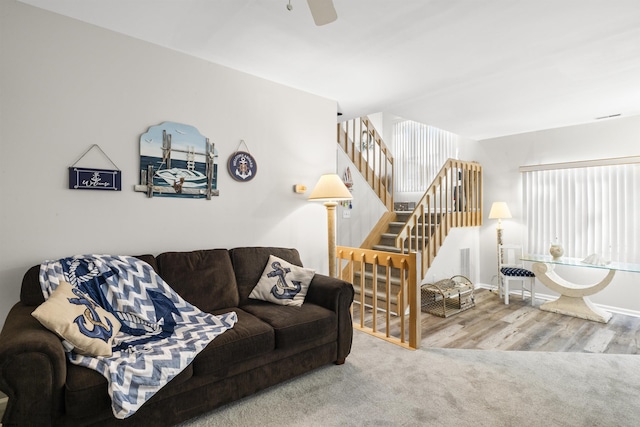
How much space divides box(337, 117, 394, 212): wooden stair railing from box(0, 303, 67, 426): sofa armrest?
13.4 feet

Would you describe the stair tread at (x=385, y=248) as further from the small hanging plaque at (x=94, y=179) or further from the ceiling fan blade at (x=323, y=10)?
the ceiling fan blade at (x=323, y=10)

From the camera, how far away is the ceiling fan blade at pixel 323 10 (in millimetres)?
1385

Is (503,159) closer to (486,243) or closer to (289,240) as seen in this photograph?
(486,243)

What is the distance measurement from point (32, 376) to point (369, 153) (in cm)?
496

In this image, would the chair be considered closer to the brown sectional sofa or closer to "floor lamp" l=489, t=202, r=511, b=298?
"floor lamp" l=489, t=202, r=511, b=298

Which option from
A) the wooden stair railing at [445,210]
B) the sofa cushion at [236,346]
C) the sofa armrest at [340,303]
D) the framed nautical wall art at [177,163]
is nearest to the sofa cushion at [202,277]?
the sofa cushion at [236,346]

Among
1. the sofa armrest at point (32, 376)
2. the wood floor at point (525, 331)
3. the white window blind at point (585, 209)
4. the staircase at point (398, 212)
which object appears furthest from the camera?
the staircase at point (398, 212)

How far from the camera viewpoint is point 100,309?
1.85 meters

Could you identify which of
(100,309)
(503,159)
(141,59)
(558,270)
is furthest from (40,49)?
(558,270)

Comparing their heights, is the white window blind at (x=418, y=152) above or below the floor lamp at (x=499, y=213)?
above

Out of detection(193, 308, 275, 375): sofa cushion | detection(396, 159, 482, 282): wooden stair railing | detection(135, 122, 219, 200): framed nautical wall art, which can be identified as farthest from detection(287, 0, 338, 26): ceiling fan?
detection(396, 159, 482, 282): wooden stair railing

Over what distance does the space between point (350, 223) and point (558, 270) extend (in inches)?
118

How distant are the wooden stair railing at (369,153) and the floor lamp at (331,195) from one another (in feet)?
5.98

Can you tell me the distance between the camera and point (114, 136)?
237cm
